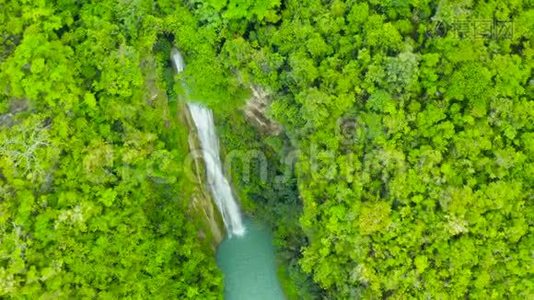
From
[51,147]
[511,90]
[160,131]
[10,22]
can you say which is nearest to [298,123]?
[160,131]

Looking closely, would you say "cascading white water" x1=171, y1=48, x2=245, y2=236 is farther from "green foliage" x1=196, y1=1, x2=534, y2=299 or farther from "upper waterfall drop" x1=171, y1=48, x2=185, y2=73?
"green foliage" x1=196, y1=1, x2=534, y2=299

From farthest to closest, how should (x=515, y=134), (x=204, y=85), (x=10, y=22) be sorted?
(x=204, y=85), (x=10, y=22), (x=515, y=134)

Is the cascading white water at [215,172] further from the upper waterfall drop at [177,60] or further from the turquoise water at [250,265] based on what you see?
the upper waterfall drop at [177,60]

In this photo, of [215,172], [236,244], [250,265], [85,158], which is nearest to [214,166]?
[215,172]

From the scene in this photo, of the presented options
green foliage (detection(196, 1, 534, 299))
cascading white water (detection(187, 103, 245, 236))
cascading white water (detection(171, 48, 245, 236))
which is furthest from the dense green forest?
cascading white water (detection(187, 103, 245, 236))

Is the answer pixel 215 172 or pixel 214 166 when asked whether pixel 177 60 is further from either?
pixel 215 172

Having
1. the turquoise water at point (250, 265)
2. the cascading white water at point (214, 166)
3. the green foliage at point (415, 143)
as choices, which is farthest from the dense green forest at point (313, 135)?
the turquoise water at point (250, 265)

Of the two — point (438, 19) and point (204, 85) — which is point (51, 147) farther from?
point (438, 19)
